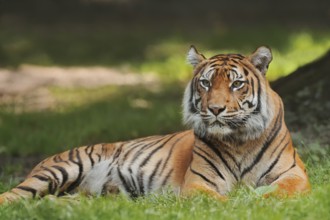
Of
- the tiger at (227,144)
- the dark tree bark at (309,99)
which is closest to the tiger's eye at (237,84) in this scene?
the tiger at (227,144)

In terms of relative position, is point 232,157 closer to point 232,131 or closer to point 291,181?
point 232,131

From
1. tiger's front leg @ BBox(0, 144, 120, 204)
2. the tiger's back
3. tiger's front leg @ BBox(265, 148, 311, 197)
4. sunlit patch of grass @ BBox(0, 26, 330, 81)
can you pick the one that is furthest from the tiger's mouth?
sunlit patch of grass @ BBox(0, 26, 330, 81)

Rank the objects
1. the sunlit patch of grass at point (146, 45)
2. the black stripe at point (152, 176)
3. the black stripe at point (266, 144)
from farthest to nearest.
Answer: the sunlit patch of grass at point (146, 45) → the black stripe at point (152, 176) → the black stripe at point (266, 144)

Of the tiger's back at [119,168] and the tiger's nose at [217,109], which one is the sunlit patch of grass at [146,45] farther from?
the tiger's nose at [217,109]

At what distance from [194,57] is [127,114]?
14.3ft

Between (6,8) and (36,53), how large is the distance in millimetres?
2828

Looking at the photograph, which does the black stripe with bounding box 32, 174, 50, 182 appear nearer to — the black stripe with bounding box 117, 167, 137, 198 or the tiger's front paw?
the black stripe with bounding box 117, 167, 137, 198

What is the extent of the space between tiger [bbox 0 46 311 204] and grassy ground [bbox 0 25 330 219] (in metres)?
0.24

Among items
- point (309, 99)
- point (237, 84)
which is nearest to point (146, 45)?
point (309, 99)

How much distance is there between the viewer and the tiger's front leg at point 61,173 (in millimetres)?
6427

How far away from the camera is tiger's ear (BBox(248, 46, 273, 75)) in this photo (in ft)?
20.3

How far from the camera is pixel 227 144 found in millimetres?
6188

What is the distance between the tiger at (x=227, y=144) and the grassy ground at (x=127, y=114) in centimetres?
24

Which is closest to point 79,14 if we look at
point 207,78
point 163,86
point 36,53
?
point 36,53
